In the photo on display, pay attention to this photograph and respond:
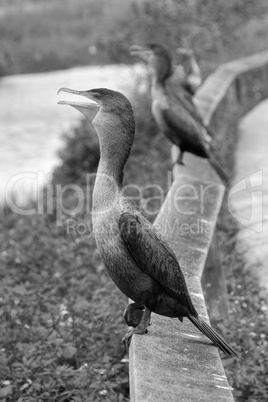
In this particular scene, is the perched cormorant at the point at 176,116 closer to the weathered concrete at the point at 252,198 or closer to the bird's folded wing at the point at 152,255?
the weathered concrete at the point at 252,198

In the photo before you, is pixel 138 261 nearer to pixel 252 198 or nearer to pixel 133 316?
pixel 133 316

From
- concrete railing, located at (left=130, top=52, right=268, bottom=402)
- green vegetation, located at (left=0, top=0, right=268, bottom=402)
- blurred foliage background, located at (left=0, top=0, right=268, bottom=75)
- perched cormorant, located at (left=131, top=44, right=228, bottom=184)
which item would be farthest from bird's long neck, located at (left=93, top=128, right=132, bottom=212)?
blurred foliage background, located at (left=0, top=0, right=268, bottom=75)

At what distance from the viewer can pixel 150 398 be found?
2598mm

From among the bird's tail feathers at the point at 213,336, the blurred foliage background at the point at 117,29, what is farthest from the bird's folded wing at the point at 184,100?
the blurred foliage background at the point at 117,29

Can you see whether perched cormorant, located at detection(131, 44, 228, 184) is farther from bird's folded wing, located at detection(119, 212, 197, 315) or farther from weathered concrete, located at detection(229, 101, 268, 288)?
bird's folded wing, located at detection(119, 212, 197, 315)

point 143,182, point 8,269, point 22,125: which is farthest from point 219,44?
point 8,269

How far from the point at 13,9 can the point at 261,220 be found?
97.9ft

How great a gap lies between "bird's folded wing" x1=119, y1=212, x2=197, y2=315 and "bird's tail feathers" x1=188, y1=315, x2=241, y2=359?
1.6 inches

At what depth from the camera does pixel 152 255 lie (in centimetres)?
329

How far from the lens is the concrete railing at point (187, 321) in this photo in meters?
2.74

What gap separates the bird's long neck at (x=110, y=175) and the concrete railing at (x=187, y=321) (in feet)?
1.93

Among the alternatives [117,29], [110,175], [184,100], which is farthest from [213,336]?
[117,29]

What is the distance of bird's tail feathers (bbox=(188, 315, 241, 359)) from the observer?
128 inches

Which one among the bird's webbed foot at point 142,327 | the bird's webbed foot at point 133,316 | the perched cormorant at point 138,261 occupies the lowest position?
the bird's webbed foot at point 133,316
